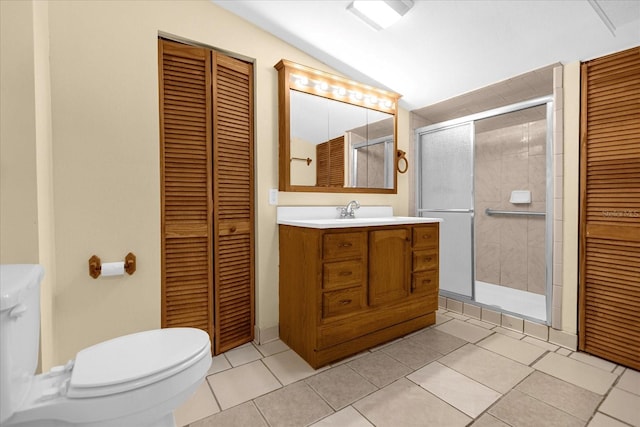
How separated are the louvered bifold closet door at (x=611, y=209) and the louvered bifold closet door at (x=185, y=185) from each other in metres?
2.44

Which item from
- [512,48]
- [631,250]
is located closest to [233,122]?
[512,48]

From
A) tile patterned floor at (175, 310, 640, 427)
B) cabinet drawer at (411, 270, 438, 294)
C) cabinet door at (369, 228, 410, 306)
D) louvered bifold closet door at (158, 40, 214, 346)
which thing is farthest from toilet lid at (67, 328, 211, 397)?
cabinet drawer at (411, 270, 438, 294)

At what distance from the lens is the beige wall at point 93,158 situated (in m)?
1.23

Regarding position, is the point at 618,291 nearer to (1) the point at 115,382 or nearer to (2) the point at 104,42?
(1) the point at 115,382

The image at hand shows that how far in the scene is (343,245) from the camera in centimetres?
182

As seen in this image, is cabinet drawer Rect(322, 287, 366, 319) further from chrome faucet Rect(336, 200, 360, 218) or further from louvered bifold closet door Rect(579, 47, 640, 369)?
louvered bifold closet door Rect(579, 47, 640, 369)

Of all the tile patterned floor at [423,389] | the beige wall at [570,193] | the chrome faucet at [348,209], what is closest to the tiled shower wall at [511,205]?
the beige wall at [570,193]

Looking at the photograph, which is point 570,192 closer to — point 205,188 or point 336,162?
point 336,162

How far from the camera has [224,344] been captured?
197 cm

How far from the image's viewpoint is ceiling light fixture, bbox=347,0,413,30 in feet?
5.77

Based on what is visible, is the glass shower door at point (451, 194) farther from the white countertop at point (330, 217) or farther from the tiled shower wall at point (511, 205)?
the tiled shower wall at point (511, 205)

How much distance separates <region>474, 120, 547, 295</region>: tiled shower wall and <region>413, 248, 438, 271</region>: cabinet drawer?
1.44 meters

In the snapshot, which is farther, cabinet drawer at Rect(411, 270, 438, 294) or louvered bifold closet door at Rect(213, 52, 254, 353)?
cabinet drawer at Rect(411, 270, 438, 294)

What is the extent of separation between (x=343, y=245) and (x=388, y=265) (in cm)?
44
